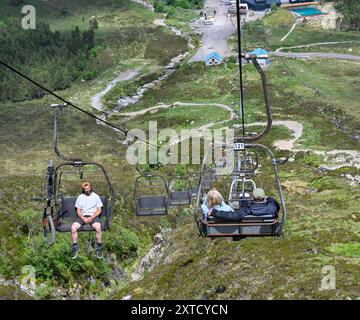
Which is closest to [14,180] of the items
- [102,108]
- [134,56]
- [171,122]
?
[171,122]

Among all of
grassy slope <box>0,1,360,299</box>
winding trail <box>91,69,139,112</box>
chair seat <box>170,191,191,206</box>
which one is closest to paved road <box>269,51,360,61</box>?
winding trail <box>91,69,139,112</box>

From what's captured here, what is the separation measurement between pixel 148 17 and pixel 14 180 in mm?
112846

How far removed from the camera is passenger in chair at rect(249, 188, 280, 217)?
17.9 meters

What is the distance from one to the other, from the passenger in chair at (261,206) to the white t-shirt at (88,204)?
5100mm

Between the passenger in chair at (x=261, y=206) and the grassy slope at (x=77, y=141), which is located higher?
the passenger in chair at (x=261, y=206)

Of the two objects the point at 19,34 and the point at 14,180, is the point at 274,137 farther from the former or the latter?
the point at 19,34

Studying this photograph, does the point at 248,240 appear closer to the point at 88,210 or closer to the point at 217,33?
the point at 88,210

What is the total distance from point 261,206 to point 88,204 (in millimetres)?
5692

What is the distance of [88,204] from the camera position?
19.9m

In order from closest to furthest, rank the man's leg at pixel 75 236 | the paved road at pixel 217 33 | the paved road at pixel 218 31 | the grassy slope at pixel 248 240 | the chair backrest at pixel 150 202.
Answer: the man's leg at pixel 75 236, the grassy slope at pixel 248 240, the chair backrest at pixel 150 202, the paved road at pixel 217 33, the paved road at pixel 218 31

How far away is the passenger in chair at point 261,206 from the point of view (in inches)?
706

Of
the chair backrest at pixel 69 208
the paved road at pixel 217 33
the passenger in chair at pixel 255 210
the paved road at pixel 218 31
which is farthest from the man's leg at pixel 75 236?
the paved road at pixel 217 33

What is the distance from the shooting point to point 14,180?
133 ft

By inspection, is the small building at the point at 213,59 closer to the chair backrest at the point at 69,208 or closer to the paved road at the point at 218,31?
the paved road at the point at 218,31
